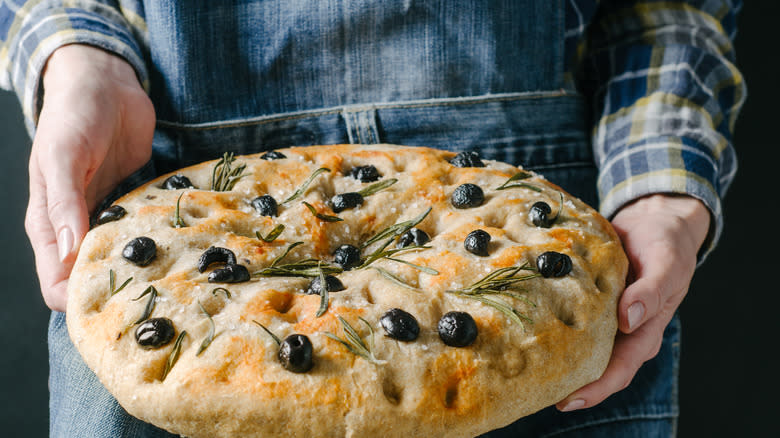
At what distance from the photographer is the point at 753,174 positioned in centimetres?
286

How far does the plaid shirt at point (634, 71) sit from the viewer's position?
5.50 ft

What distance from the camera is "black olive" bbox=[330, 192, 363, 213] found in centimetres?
133

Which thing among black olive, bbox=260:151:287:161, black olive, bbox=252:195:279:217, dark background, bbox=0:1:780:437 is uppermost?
black olive, bbox=252:195:279:217

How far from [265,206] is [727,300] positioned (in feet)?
8.04

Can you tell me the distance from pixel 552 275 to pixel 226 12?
111 cm

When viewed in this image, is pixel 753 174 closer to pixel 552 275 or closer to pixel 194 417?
pixel 552 275

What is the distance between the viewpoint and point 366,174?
1405mm

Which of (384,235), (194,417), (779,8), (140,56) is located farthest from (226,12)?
(779,8)

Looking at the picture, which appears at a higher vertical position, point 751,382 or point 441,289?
point 441,289

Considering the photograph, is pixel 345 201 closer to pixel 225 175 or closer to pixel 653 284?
pixel 225 175

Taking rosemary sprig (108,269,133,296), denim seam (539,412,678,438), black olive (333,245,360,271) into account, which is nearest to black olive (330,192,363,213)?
black olive (333,245,360,271)

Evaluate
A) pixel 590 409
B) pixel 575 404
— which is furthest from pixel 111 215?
pixel 590 409

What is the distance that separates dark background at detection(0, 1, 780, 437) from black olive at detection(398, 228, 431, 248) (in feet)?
6.71

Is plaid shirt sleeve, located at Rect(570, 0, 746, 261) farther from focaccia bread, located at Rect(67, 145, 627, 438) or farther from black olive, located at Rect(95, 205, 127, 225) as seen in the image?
black olive, located at Rect(95, 205, 127, 225)
